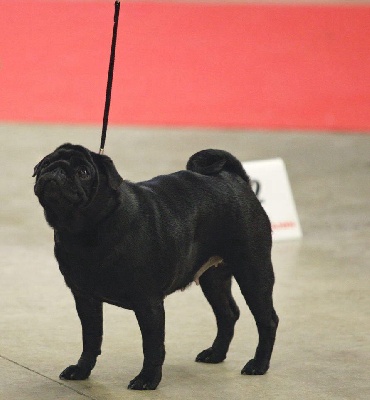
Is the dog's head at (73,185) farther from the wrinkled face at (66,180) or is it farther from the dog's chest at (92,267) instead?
the dog's chest at (92,267)

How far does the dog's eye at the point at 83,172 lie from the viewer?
3.71 metres

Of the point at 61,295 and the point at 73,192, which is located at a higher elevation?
the point at 73,192

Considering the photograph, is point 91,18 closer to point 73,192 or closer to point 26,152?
point 26,152

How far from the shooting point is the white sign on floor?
7047 millimetres

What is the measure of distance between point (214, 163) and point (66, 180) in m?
0.93

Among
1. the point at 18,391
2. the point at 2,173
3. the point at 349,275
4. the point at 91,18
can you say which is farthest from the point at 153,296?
the point at 91,18

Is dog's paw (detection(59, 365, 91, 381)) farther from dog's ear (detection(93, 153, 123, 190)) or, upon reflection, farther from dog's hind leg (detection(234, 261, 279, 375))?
dog's ear (detection(93, 153, 123, 190))

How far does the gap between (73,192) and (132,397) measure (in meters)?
0.85

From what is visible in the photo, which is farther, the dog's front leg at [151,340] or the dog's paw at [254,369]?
the dog's paw at [254,369]

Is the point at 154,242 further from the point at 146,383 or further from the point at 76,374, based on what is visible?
the point at 76,374

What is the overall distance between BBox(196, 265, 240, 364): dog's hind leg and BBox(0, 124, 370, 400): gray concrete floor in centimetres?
7

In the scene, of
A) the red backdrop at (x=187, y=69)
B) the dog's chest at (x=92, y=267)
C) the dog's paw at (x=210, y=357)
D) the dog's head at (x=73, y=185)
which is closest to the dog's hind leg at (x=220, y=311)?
the dog's paw at (x=210, y=357)

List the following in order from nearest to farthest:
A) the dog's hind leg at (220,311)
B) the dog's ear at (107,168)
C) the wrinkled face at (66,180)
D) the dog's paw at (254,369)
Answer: the wrinkled face at (66,180) → the dog's ear at (107,168) → the dog's paw at (254,369) → the dog's hind leg at (220,311)

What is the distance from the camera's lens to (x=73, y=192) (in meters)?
3.66
